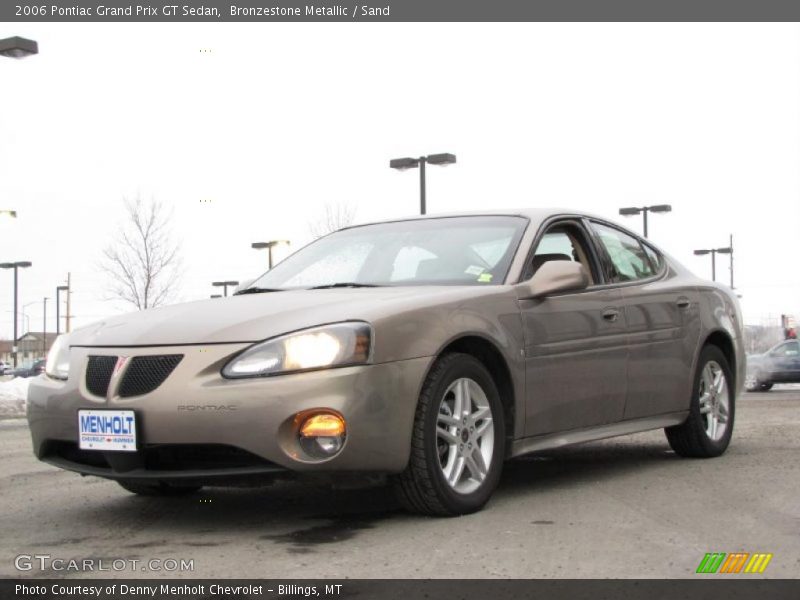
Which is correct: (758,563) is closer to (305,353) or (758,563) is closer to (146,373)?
(305,353)

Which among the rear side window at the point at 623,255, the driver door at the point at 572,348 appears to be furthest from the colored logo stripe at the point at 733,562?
the rear side window at the point at 623,255

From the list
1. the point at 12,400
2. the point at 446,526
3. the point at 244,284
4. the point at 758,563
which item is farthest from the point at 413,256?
the point at 12,400

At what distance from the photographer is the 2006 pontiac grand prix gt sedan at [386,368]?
14.7ft

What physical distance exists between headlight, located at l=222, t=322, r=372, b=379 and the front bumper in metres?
0.04

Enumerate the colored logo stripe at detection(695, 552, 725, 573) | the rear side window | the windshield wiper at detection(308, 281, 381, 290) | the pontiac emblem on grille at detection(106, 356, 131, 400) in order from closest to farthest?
the colored logo stripe at detection(695, 552, 725, 573), the pontiac emblem on grille at detection(106, 356, 131, 400), the windshield wiper at detection(308, 281, 381, 290), the rear side window

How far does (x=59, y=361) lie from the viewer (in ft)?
17.0

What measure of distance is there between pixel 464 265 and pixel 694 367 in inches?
82.7

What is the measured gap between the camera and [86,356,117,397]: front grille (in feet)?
15.6

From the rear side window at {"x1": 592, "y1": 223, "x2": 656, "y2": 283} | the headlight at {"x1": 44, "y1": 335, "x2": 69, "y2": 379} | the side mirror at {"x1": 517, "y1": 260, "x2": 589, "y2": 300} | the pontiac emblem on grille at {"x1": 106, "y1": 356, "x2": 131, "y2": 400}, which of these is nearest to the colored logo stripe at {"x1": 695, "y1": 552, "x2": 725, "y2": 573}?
the side mirror at {"x1": 517, "y1": 260, "x2": 589, "y2": 300}

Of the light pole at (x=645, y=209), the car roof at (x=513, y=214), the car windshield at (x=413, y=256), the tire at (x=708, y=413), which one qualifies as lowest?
the tire at (x=708, y=413)

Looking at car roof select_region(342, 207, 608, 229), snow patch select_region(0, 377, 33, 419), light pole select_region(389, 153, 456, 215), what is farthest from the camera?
light pole select_region(389, 153, 456, 215)

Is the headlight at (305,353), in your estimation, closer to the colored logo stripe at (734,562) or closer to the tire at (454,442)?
the tire at (454,442)

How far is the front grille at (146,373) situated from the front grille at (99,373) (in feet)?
0.38

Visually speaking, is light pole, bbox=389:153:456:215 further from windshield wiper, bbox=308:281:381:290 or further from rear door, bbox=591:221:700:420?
windshield wiper, bbox=308:281:381:290
